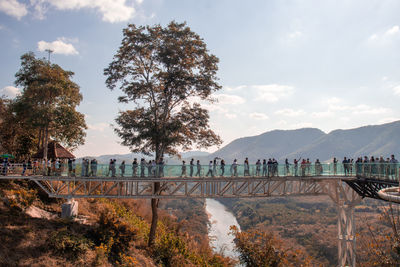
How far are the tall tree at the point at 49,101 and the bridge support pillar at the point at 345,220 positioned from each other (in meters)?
23.8

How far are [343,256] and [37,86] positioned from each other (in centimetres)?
3003

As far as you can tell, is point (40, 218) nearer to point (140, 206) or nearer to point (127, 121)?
point (127, 121)

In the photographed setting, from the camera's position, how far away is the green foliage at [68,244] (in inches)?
611

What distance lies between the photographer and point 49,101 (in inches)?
1089

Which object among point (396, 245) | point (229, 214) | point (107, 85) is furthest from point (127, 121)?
point (229, 214)

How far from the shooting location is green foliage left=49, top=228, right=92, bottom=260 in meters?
15.5

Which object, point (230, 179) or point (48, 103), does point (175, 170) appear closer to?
point (230, 179)

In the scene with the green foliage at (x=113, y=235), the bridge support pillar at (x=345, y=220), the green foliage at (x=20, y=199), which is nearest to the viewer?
the green foliage at (x=113, y=235)

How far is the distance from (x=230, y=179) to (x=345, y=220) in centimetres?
1005

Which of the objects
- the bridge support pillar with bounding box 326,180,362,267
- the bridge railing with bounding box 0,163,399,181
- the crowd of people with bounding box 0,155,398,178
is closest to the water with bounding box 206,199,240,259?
the bridge support pillar with bounding box 326,180,362,267

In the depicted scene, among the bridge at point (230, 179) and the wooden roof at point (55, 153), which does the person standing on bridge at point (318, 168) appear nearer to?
the bridge at point (230, 179)

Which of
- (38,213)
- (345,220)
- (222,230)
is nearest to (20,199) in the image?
(38,213)

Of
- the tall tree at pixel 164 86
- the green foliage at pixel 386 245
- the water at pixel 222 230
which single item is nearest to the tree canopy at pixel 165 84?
the tall tree at pixel 164 86

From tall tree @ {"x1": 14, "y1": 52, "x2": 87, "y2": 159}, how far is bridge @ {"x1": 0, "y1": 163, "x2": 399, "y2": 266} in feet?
21.2
